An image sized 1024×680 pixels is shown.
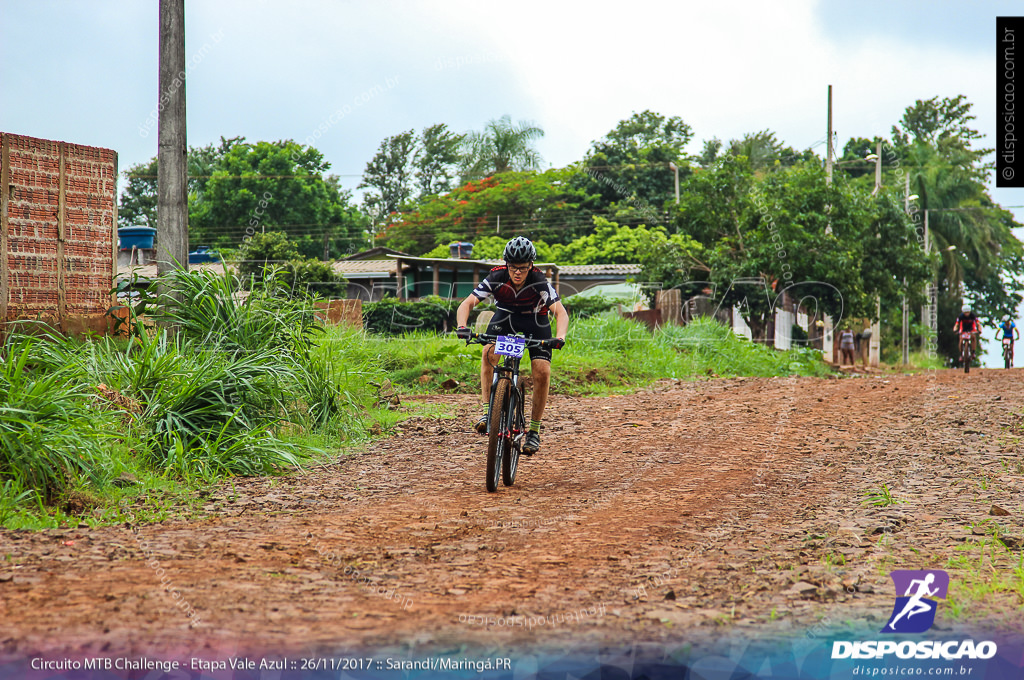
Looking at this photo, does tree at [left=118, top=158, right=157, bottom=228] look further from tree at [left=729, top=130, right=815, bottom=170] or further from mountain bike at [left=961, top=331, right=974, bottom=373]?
mountain bike at [left=961, top=331, right=974, bottom=373]

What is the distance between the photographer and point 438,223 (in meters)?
44.8

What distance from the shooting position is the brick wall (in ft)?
24.9

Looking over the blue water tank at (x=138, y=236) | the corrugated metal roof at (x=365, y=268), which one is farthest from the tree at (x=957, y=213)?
the blue water tank at (x=138, y=236)

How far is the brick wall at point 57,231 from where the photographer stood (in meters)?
7.59

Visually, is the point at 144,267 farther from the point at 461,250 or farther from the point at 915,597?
the point at 461,250

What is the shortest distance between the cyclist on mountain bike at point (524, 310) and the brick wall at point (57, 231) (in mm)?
3881

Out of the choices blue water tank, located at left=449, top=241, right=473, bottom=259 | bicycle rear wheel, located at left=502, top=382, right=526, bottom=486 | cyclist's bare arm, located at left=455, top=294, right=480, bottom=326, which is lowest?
bicycle rear wheel, located at left=502, top=382, right=526, bottom=486

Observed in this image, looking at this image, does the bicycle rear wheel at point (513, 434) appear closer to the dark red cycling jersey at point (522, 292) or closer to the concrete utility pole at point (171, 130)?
the dark red cycling jersey at point (522, 292)

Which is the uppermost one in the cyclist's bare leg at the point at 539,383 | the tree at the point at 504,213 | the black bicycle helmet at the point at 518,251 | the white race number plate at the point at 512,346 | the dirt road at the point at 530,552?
the tree at the point at 504,213

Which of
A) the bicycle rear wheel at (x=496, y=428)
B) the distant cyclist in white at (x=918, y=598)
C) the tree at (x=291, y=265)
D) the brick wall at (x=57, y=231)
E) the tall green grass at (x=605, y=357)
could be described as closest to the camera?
the distant cyclist in white at (x=918, y=598)

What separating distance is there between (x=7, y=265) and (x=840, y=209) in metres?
21.2

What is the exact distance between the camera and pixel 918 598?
360cm

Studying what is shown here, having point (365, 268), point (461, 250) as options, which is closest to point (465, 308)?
point (461, 250)

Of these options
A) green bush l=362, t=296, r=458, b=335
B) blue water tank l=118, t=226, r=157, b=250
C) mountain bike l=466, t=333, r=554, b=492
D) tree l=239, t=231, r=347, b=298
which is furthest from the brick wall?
blue water tank l=118, t=226, r=157, b=250
